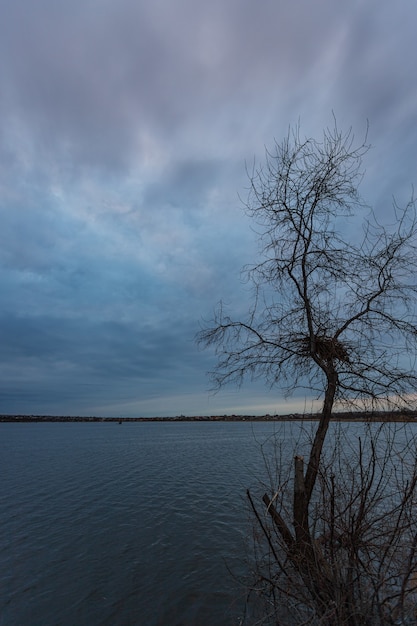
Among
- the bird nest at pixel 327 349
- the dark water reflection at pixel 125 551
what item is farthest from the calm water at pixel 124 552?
the bird nest at pixel 327 349

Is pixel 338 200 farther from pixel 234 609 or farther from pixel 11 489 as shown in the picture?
pixel 11 489

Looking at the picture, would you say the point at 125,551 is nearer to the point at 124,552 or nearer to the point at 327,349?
the point at 124,552

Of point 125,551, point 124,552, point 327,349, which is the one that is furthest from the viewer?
point 125,551

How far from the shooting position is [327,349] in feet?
20.0

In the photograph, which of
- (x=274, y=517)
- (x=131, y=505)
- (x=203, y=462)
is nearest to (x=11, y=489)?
(x=131, y=505)

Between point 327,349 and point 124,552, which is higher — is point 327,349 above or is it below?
above

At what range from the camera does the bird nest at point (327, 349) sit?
5.97m

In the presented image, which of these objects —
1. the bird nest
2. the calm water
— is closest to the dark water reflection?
the calm water

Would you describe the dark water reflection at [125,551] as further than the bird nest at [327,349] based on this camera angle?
Yes

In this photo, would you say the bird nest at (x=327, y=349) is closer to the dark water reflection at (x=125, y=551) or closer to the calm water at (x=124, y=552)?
the dark water reflection at (x=125, y=551)

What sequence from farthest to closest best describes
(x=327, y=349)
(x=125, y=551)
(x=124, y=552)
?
(x=125, y=551), (x=124, y=552), (x=327, y=349)

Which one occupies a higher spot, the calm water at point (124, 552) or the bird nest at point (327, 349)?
the bird nest at point (327, 349)

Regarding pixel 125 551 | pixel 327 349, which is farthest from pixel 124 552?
pixel 327 349

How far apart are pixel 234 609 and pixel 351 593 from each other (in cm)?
508
